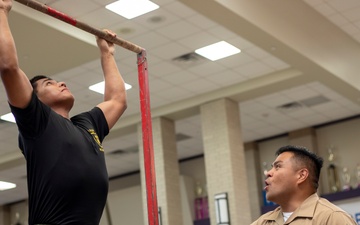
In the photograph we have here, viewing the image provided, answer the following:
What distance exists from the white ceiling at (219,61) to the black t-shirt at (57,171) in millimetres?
7935

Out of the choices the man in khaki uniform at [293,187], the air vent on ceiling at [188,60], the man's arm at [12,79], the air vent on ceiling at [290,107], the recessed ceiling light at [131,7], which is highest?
the recessed ceiling light at [131,7]

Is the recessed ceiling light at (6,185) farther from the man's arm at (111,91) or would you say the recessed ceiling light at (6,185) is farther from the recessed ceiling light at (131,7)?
the man's arm at (111,91)

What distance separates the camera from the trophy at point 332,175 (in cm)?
1916

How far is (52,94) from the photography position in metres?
3.85

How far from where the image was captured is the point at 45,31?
1197cm

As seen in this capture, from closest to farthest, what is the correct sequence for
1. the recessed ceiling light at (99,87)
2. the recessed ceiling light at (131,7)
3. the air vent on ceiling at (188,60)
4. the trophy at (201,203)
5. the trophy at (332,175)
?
1. the recessed ceiling light at (131,7)
2. the air vent on ceiling at (188,60)
3. the recessed ceiling light at (99,87)
4. the trophy at (332,175)
5. the trophy at (201,203)

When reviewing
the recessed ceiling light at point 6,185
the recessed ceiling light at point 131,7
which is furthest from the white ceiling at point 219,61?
the recessed ceiling light at point 6,185

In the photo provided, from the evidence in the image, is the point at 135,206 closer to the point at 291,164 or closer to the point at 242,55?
the point at 242,55

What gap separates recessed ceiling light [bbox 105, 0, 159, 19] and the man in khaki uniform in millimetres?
7612

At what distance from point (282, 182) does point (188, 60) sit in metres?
10.1

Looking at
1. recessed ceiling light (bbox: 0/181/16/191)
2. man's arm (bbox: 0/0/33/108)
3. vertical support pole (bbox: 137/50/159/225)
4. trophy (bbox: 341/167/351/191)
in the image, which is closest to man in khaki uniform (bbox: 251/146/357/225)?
vertical support pole (bbox: 137/50/159/225)

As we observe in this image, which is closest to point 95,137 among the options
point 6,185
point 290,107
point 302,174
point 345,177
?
point 302,174

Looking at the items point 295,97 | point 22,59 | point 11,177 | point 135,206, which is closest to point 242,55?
point 295,97

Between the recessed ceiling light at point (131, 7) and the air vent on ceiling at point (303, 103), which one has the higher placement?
the recessed ceiling light at point (131, 7)
